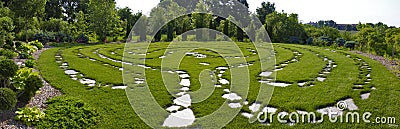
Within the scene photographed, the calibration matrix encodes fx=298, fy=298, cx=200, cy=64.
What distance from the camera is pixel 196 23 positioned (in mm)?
26734

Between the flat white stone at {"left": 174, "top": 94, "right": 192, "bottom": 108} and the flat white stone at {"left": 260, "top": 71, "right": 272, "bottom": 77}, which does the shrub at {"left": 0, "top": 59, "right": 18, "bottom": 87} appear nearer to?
the flat white stone at {"left": 174, "top": 94, "right": 192, "bottom": 108}

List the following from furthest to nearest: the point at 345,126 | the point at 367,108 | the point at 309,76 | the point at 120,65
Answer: the point at 120,65 < the point at 309,76 < the point at 367,108 < the point at 345,126

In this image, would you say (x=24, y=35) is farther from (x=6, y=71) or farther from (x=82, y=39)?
Result: (x=6, y=71)

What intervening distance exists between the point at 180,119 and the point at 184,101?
3.47ft

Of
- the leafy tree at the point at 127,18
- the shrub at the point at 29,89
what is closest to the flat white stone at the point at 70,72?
the shrub at the point at 29,89

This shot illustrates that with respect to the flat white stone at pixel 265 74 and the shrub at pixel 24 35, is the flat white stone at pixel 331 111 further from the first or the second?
the shrub at pixel 24 35

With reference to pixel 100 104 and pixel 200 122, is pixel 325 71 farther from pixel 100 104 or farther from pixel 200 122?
pixel 100 104

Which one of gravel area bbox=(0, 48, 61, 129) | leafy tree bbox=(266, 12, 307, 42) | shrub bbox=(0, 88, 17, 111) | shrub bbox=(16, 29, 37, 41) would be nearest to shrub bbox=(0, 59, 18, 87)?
gravel area bbox=(0, 48, 61, 129)

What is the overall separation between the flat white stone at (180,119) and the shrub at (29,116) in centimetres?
203

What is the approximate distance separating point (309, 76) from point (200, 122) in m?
5.09

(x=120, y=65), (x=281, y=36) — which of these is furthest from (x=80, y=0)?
(x=120, y=65)

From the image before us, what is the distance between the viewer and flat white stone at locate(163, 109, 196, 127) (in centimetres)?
489

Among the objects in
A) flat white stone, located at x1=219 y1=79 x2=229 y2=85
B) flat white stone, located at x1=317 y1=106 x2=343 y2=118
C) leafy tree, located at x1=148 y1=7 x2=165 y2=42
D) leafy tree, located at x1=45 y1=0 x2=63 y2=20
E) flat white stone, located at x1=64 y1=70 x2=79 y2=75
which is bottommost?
flat white stone, located at x1=317 y1=106 x2=343 y2=118

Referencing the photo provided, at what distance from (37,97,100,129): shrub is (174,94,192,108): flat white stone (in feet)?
5.29
